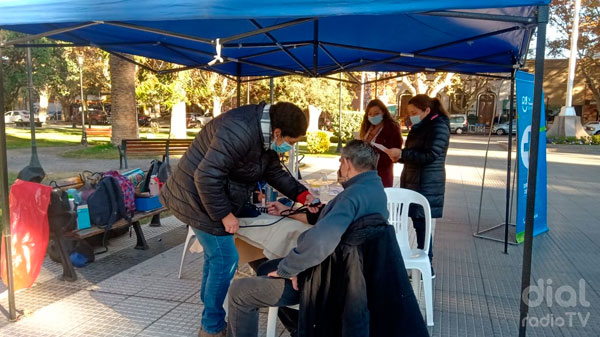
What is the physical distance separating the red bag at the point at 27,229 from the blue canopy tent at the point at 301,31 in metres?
0.36

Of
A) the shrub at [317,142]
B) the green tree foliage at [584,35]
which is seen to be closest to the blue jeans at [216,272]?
the shrub at [317,142]

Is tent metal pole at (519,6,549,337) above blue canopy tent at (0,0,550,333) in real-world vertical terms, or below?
below

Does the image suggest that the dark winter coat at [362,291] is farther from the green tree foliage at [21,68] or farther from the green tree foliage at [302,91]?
the green tree foliage at [21,68]

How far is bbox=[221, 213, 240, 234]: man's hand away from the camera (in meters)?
2.68

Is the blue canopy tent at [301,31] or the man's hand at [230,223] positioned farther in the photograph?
the man's hand at [230,223]

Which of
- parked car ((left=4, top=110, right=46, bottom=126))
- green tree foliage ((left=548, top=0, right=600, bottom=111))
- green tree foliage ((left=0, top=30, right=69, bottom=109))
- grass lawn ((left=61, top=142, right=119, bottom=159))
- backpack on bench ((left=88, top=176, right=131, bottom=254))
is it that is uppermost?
green tree foliage ((left=548, top=0, right=600, bottom=111))

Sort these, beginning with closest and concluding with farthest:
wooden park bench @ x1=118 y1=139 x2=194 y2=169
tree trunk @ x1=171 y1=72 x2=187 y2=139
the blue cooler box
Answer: the blue cooler box < wooden park bench @ x1=118 y1=139 x2=194 y2=169 < tree trunk @ x1=171 y1=72 x2=187 y2=139

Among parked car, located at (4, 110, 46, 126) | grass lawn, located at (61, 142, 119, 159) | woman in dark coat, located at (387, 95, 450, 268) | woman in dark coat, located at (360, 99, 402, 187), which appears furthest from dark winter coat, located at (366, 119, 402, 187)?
parked car, located at (4, 110, 46, 126)

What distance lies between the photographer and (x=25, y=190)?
3.75 meters

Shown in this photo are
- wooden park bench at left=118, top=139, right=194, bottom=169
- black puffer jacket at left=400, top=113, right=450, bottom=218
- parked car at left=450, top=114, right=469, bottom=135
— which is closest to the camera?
black puffer jacket at left=400, top=113, right=450, bottom=218

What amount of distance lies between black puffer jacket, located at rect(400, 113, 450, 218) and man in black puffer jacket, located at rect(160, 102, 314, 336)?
1.61 m

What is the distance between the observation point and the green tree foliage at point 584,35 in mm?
32469

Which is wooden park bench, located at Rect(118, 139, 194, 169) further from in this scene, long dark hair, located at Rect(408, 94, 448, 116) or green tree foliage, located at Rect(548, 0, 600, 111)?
green tree foliage, located at Rect(548, 0, 600, 111)

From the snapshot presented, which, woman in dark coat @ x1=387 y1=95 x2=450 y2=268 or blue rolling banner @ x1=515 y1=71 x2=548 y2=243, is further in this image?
blue rolling banner @ x1=515 y1=71 x2=548 y2=243
